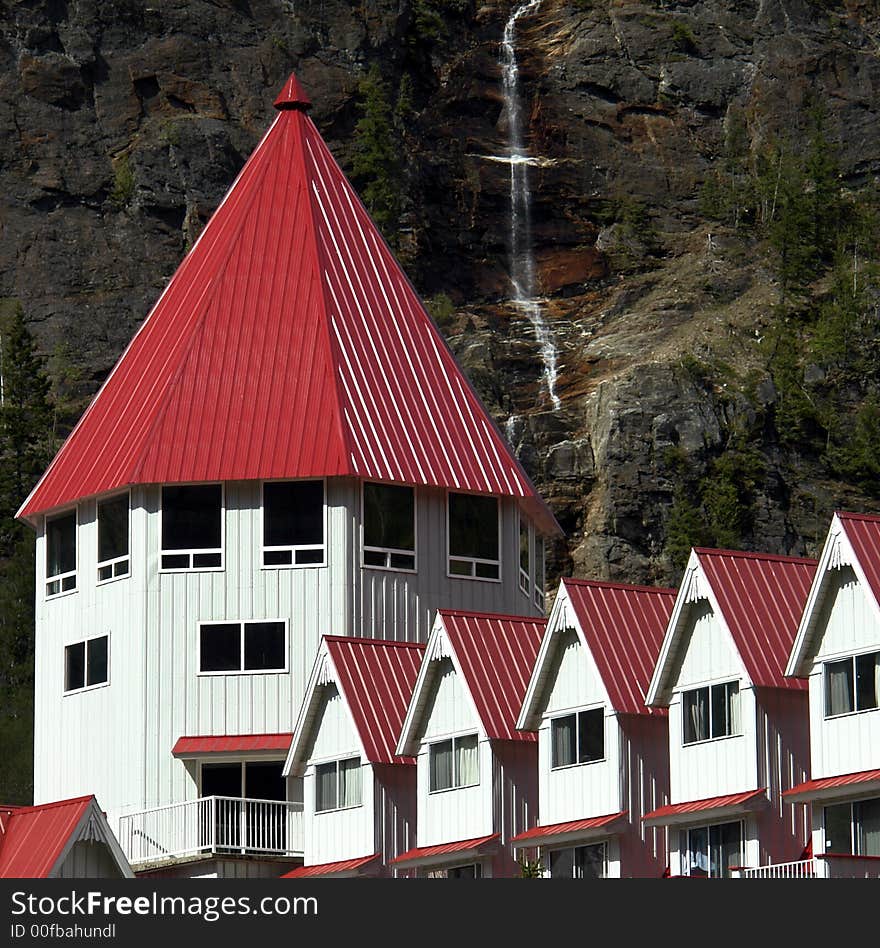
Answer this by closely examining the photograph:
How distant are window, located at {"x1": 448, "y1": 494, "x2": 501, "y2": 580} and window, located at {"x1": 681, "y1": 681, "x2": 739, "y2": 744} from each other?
18.1m

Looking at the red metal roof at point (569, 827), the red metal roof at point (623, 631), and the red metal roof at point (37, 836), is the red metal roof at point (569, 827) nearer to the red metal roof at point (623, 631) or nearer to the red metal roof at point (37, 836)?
the red metal roof at point (623, 631)

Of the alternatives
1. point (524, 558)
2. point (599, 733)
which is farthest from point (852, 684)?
point (524, 558)

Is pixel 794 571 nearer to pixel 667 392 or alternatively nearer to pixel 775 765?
pixel 775 765

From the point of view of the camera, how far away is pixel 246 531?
70125 mm

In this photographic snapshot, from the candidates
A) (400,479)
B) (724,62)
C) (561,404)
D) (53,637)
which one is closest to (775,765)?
(400,479)

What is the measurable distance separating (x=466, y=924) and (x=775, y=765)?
592 inches

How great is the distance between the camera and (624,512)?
11106cm

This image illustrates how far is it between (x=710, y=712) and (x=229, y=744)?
62.3 ft

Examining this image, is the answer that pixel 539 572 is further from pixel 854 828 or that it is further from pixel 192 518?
pixel 854 828

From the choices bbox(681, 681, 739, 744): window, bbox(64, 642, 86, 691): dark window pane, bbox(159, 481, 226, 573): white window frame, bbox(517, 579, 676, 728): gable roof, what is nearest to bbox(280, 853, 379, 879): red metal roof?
bbox(517, 579, 676, 728): gable roof

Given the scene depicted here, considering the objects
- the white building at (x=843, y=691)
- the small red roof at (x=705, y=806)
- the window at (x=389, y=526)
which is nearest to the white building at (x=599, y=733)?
the small red roof at (x=705, y=806)

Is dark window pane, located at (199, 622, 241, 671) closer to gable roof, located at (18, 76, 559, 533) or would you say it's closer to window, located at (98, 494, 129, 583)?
window, located at (98, 494, 129, 583)

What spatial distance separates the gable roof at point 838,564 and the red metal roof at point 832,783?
223 centimetres

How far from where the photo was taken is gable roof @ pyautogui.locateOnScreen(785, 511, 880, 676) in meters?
50.3
